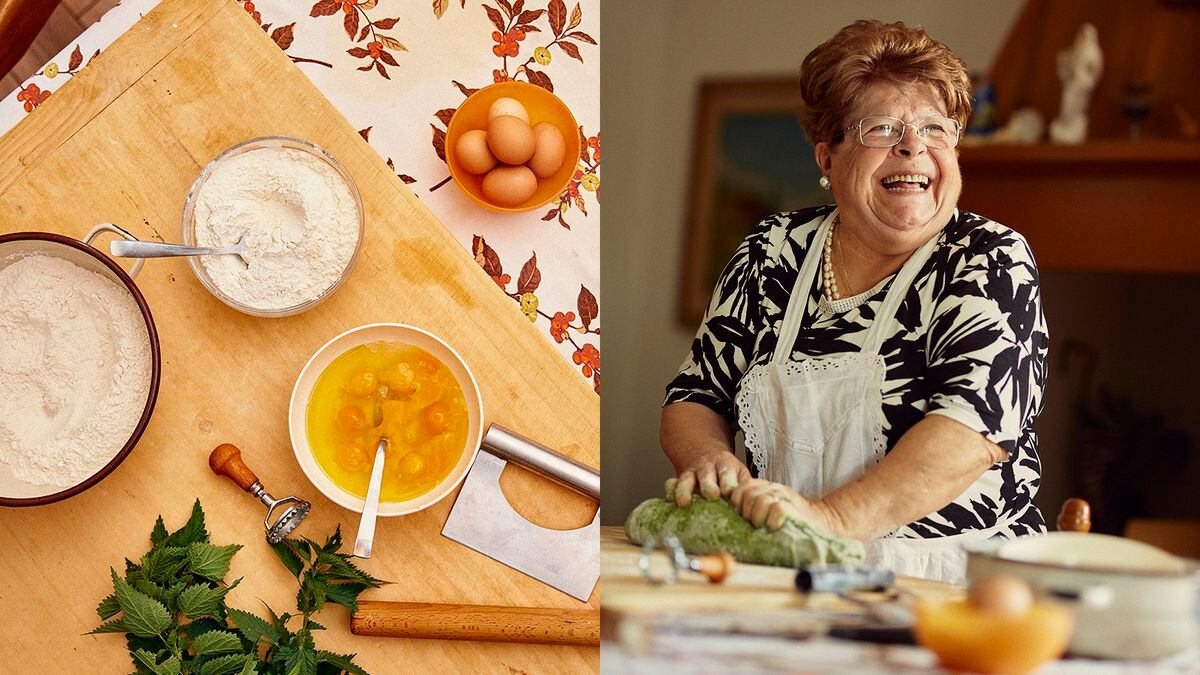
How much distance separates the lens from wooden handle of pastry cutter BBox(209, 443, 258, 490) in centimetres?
73

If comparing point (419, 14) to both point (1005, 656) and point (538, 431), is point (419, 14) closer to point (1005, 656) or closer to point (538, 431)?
point (538, 431)

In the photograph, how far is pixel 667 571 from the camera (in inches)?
15.1

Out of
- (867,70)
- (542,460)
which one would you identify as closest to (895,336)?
(867,70)

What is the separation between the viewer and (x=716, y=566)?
0.37 meters

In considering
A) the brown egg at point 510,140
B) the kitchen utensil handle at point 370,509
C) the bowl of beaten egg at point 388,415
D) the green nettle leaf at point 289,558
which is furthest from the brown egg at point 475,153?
the green nettle leaf at point 289,558

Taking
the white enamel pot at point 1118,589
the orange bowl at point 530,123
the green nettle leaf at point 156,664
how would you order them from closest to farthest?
the white enamel pot at point 1118,589
the green nettle leaf at point 156,664
the orange bowl at point 530,123

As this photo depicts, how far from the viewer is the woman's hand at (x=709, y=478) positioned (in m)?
0.40

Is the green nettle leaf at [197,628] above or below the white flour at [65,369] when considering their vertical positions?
below

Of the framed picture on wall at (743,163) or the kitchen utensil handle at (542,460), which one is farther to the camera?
the kitchen utensil handle at (542,460)

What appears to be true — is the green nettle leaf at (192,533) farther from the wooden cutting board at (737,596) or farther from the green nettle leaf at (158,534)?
the wooden cutting board at (737,596)

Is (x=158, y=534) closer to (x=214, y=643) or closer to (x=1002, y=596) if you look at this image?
(x=214, y=643)

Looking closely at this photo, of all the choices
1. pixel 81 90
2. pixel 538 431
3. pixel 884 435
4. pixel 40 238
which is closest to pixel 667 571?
pixel 884 435

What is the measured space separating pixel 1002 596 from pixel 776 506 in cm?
9

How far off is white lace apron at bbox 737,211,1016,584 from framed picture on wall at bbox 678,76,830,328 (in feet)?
0.09
